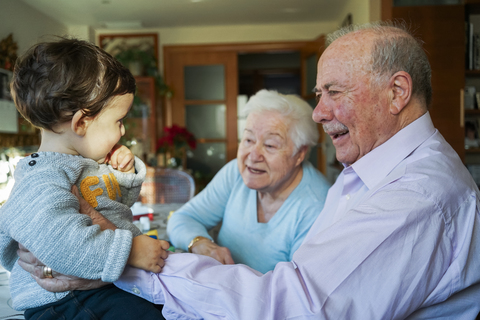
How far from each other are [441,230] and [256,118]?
913 mm

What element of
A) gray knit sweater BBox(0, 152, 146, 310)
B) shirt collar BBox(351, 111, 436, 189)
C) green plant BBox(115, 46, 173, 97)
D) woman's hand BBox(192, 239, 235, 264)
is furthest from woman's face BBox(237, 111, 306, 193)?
green plant BBox(115, 46, 173, 97)

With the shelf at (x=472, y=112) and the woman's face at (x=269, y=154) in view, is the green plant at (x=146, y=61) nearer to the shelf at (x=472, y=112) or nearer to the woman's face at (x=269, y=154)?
the shelf at (x=472, y=112)

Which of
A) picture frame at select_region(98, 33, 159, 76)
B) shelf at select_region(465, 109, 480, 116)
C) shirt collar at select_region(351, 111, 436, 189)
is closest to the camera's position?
shirt collar at select_region(351, 111, 436, 189)

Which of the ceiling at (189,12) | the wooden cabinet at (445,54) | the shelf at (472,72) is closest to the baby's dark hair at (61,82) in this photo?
the wooden cabinet at (445,54)

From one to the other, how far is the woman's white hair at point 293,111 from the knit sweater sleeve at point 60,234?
2.95ft

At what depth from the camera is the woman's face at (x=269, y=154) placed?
4.83 ft

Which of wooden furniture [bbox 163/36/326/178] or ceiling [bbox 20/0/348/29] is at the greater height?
ceiling [bbox 20/0/348/29]

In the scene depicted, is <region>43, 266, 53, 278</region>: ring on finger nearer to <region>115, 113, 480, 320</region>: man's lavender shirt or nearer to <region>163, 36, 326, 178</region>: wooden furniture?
<region>115, 113, 480, 320</region>: man's lavender shirt

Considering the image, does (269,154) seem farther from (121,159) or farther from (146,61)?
(146,61)

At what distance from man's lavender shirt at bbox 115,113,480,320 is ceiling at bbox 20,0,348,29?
4.11 metres

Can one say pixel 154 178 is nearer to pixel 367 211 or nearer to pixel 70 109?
pixel 70 109

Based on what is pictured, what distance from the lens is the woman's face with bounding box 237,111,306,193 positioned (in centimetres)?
147

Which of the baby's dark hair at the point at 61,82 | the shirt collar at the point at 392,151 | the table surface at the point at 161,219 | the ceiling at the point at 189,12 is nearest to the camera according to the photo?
the baby's dark hair at the point at 61,82

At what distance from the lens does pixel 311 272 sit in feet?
2.30
